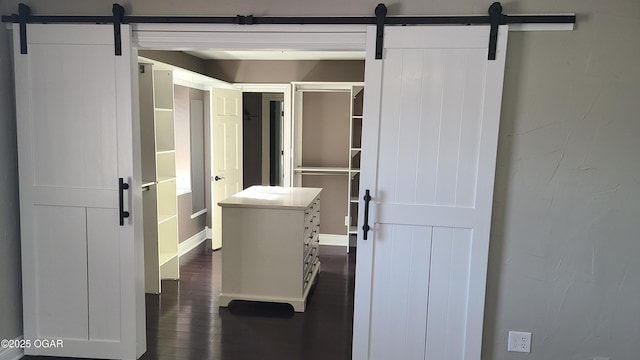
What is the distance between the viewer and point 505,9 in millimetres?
2133

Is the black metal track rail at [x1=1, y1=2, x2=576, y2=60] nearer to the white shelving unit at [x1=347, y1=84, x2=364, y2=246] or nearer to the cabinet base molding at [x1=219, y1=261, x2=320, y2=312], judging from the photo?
the cabinet base molding at [x1=219, y1=261, x2=320, y2=312]

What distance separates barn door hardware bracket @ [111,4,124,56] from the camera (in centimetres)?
227

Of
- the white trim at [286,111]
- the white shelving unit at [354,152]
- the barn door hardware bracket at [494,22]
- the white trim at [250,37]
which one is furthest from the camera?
the white trim at [286,111]

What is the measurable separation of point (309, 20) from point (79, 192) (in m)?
1.67

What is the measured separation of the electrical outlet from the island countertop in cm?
165

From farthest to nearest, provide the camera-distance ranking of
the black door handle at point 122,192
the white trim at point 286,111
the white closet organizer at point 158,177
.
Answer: the white trim at point 286,111, the white closet organizer at point 158,177, the black door handle at point 122,192

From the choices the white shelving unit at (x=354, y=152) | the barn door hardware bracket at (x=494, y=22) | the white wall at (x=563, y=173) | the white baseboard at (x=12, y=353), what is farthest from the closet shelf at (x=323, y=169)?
the white baseboard at (x=12, y=353)

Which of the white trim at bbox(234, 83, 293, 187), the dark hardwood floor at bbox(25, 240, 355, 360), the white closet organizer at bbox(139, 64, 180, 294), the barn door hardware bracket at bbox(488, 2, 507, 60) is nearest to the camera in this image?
the barn door hardware bracket at bbox(488, 2, 507, 60)

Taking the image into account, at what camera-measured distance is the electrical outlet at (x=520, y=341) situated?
233 centimetres

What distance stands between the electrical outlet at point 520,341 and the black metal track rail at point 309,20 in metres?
1.55

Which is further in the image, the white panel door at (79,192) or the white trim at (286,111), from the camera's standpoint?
the white trim at (286,111)

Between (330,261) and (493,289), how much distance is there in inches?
101

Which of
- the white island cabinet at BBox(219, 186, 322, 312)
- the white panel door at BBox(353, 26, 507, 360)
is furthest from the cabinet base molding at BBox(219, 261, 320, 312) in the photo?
the white panel door at BBox(353, 26, 507, 360)

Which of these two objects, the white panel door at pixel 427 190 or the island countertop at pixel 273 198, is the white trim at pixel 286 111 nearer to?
the island countertop at pixel 273 198
